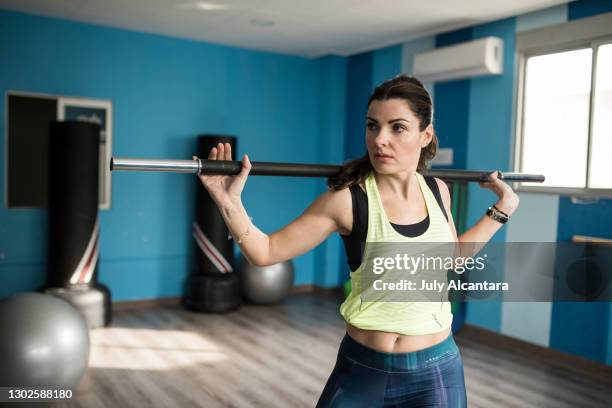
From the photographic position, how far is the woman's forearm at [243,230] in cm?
131

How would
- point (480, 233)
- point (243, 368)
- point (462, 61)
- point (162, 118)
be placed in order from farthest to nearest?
point (162, 118)
point (462, 61)
point (243, 368)
point (480, 233)

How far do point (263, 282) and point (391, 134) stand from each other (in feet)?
13.1

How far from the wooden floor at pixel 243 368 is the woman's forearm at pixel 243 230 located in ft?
6.49

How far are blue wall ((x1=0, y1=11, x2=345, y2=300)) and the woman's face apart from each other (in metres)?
3.96

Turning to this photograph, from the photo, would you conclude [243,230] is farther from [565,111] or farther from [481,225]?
[565,111]

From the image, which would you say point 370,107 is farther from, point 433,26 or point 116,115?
point 116,115

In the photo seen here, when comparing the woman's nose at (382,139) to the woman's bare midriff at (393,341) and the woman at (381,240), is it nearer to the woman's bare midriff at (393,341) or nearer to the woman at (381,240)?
the woman at (381,240)

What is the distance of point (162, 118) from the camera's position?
514cm

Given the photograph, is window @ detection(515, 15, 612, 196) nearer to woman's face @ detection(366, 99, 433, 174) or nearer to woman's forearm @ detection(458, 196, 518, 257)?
woman's forearm @ detection(458, 196, 518, 257)

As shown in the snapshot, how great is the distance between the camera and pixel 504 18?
4.29 m

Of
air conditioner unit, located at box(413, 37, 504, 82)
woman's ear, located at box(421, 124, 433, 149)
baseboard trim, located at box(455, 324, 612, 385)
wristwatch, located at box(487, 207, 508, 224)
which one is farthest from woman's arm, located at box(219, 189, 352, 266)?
air conditioner unit, located at box(413, 37, 504, 82)

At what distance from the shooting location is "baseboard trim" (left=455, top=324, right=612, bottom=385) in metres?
3.73

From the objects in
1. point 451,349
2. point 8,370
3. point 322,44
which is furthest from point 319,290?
point 451,349

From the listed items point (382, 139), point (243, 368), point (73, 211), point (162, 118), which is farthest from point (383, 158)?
point (162, 118)
